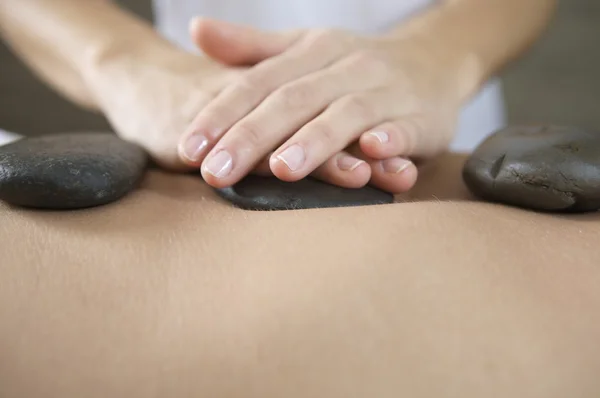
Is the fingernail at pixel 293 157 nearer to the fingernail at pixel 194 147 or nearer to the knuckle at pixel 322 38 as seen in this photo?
the fingernail at pixel 194 147

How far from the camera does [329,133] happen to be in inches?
26.6

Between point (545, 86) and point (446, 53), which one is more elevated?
point (446, 53)

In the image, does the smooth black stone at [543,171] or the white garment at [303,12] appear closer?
the smooth black stone at [543,171]

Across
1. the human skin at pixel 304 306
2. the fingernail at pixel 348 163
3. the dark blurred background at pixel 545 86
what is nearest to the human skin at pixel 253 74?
the fingernail at pixel 348 163

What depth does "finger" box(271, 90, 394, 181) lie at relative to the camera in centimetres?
61

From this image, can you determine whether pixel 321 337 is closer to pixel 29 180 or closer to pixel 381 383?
pixel 381 383

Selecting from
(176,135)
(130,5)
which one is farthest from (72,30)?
(130,5)

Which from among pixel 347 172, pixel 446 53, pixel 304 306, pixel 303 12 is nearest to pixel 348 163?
pixel 347 172

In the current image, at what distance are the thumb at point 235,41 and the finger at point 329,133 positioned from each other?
15 centimetres

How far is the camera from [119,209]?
579mm

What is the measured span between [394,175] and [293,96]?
0.53 ft

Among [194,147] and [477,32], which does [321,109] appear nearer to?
[194,147]

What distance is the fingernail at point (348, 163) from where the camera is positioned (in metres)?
0.63

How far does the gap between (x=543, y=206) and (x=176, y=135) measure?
427 millimetres
